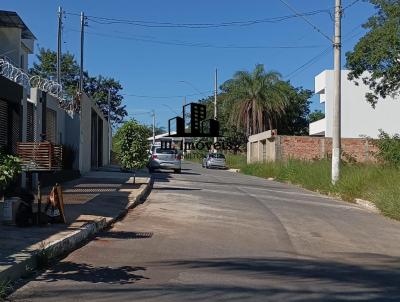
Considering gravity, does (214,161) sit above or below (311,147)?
below

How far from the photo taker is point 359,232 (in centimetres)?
1399

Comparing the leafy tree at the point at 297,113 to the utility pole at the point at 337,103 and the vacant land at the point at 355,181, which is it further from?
the utility pole at the point at 337,103

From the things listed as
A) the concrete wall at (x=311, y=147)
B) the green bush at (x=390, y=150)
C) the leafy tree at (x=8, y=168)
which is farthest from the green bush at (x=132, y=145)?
the concrete wall at (x=311, y=147)

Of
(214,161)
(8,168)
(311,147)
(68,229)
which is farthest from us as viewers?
(214,161)

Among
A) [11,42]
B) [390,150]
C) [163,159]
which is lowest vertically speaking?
[163,159]

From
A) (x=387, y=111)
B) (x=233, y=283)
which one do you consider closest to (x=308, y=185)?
(x=233, y=283)

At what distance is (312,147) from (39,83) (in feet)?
96.1

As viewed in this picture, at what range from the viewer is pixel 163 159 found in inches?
1510

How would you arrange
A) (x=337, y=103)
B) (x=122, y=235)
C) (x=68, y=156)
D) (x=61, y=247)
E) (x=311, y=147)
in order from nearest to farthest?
(x=61, y=247)
(x=122, y=235)
(x=68, y=156)
(x=337, y=103)
(x=311, y=147)

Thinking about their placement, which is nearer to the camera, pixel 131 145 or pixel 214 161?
pixel 131 145

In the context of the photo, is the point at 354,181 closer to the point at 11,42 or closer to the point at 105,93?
the point at 11,42

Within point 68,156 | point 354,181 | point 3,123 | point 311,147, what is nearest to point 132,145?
point 68,156

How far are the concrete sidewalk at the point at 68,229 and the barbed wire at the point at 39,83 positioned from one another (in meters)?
3.85

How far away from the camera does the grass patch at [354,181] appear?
1852 centimetres
